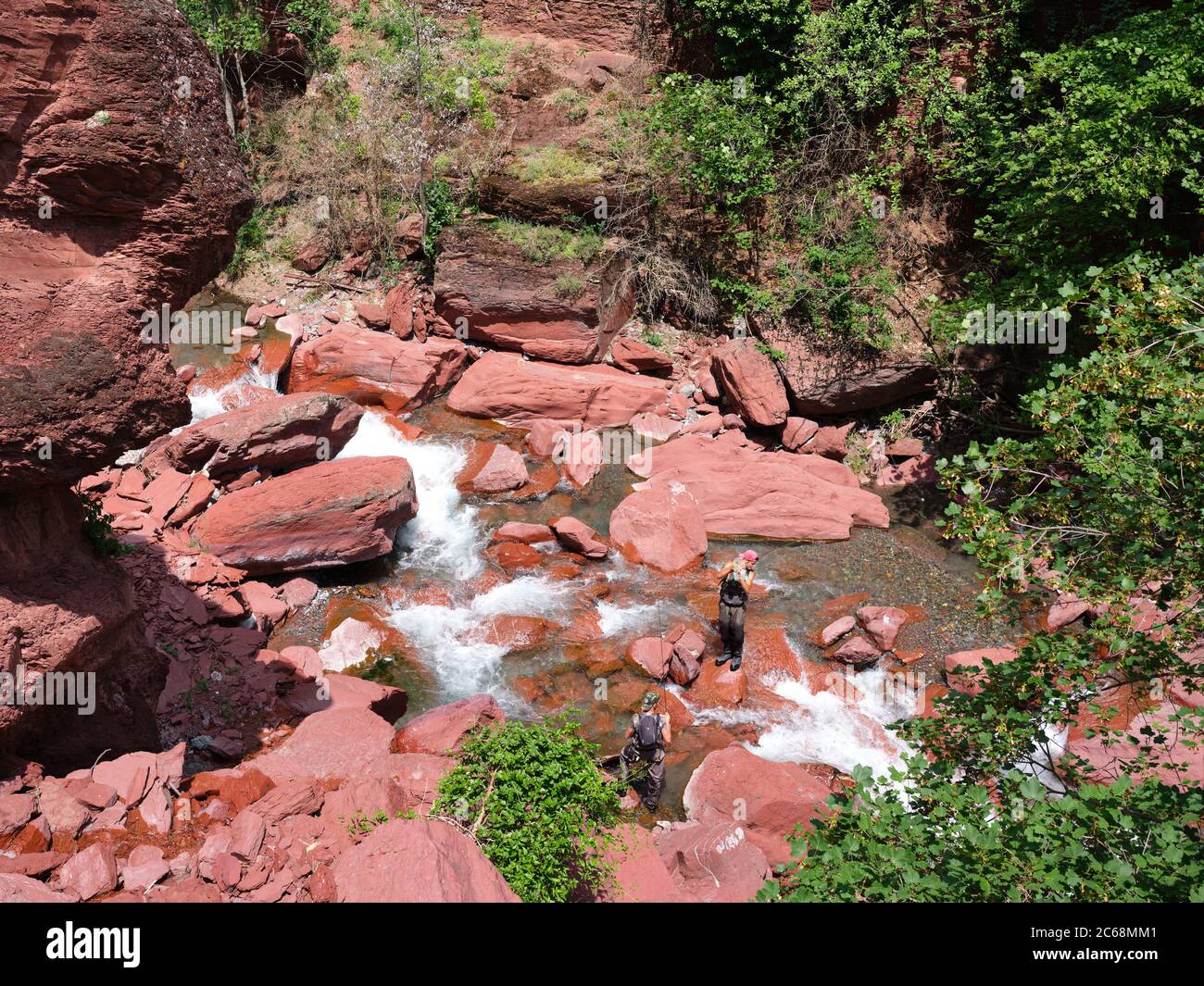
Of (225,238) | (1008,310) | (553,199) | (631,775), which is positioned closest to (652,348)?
(553,199)

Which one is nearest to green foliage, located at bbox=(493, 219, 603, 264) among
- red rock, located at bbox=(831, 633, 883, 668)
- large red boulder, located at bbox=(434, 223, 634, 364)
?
large red boulder, located at bbox=(434, 223, 634, 364)

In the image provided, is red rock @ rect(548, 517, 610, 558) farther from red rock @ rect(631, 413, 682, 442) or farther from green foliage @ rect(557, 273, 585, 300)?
green foliage @ rect(557, 273, 585, 300)

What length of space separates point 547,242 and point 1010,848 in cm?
1227

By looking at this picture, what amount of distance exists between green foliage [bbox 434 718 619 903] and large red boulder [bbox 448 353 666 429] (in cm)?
783

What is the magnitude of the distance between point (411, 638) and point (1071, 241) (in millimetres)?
9599

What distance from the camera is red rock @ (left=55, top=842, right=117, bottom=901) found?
5.00 m

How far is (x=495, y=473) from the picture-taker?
12.3 metres

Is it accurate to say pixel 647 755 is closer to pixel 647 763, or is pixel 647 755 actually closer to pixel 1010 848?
pixel 647 763

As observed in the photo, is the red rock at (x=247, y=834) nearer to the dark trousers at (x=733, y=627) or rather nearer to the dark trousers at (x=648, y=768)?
the dark trousers at (x=648, y=768)

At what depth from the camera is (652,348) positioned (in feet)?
49.4

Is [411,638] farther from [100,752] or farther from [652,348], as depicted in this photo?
[652,348]

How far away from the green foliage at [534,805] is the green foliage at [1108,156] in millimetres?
8723

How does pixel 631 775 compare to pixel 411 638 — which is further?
pixel 411 638

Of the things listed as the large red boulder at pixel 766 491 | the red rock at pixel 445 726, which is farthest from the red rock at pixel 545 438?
the red rock at pixel 445 726
